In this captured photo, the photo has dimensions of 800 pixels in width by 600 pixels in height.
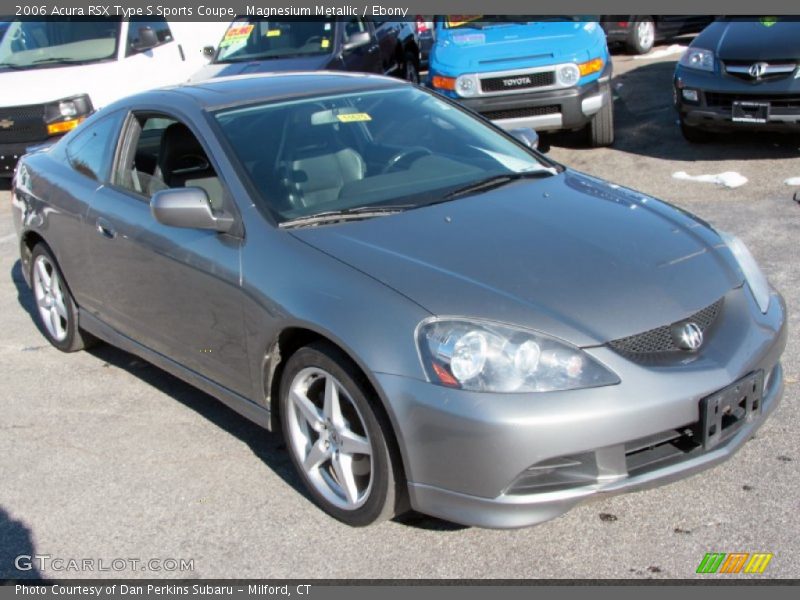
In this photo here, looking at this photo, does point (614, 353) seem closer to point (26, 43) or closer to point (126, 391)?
point (126, 391)

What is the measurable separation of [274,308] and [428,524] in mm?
994

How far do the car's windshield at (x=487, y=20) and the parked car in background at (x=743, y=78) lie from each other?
4.99ft

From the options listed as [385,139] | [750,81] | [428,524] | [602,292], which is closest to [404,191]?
[385,139]

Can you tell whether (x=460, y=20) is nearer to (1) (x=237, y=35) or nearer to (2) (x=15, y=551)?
(1) (x=237, y=35)

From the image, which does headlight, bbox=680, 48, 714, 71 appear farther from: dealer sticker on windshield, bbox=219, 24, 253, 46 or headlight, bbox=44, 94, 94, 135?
headlight, bbox=44, 94, 94, 135

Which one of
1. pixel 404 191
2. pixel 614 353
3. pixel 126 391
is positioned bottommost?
pixel 126 391

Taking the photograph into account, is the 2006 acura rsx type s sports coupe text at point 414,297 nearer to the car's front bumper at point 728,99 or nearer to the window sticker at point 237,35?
the car's front bumper at point 728,99

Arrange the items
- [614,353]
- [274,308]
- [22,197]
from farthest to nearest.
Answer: [22,197]
[274,308]
[614,353]

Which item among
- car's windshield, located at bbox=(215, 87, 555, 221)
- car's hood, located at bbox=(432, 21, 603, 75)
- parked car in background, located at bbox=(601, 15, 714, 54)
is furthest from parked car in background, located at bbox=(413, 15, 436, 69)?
car's windshield, located at bbox=(215, 87, 555, 221)

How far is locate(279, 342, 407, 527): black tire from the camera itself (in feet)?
11.0

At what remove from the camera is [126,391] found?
17.0 ft

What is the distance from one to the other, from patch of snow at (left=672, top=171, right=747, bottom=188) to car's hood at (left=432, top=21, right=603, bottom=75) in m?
1.53

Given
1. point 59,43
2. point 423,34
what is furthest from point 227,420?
point 423,34

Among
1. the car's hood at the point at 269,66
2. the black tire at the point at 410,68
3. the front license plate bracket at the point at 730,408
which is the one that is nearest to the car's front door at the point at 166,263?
the front license plate bracket at the point at 730,408
